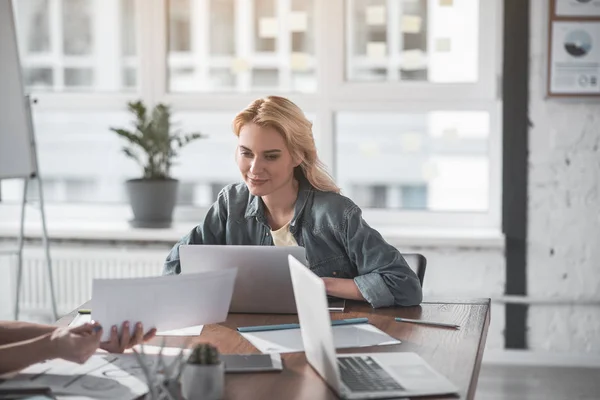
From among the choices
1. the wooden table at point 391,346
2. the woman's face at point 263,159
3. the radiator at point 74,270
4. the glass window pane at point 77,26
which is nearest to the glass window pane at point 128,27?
the glass window pane at point 77,26

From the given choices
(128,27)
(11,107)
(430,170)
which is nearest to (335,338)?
(430,170)

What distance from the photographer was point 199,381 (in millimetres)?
1659

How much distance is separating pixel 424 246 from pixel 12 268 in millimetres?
2028

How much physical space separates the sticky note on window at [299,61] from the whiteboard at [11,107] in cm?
127

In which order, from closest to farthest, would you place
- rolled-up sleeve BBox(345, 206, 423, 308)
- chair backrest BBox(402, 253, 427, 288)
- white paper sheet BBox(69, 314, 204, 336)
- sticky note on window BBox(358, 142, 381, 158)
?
white paper sheet BBox(69, 314, 204, 336)
rolled-up sleeve BBox(345, 206, 423, 308)
chair backrest BBox(402, 253, 427, 288)
sticky note on window BBox(358, 142, 381, 158)

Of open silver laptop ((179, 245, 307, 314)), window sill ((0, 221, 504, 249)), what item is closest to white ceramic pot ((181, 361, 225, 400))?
open silver laptop ((179, 245, 307, 314))

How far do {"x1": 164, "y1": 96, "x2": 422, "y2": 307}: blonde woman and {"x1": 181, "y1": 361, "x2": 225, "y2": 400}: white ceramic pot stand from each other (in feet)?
2.88

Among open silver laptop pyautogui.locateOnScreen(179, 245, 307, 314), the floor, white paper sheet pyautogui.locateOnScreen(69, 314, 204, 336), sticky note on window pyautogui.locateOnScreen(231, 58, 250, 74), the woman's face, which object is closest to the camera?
white paper sheet pyautogui.locateOnScreen(69, 314, 204, 336)

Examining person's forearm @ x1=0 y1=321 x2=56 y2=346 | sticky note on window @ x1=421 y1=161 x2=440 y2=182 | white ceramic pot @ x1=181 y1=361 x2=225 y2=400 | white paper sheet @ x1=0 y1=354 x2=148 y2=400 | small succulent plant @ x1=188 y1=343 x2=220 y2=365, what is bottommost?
white paper sheet @ x1=0 y1=354 x2=148 y2=400

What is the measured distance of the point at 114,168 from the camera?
486 centimetres

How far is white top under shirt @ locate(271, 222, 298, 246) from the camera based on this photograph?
2.72m

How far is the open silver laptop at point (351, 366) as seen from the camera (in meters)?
1.68

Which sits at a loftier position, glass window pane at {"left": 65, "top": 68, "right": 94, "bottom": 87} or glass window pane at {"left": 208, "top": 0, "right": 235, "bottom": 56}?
glass window pane at {"left": 208, "top": 0, "right": 235, "bottom": 56}

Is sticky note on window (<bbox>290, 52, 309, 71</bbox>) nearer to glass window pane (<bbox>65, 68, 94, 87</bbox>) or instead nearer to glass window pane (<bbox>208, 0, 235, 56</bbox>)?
glass window pane (<bbox>208, 0, 235, 56</bbox>)
